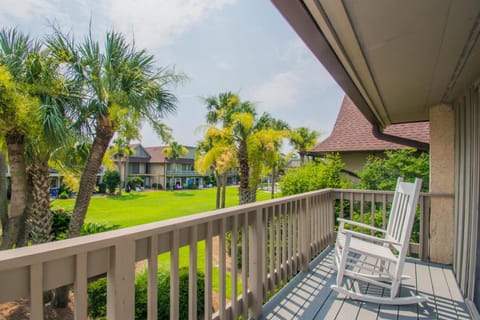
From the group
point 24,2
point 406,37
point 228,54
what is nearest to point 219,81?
point 228,54

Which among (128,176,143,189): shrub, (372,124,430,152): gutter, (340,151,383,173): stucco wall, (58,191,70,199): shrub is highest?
(372,124,430,152): gutter

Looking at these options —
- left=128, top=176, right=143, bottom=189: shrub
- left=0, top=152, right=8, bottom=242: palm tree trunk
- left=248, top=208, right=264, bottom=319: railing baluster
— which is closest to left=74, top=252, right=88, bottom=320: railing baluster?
left=248, top=208, right=264, bottom=319: railing baluster

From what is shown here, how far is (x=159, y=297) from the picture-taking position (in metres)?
4.19

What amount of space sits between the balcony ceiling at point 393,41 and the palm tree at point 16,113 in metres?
6.19

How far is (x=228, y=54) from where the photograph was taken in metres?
7.57

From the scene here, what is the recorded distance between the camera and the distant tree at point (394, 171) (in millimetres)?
5715

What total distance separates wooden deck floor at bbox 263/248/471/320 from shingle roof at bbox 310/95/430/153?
5556 mm

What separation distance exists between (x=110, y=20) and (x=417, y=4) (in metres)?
7.32

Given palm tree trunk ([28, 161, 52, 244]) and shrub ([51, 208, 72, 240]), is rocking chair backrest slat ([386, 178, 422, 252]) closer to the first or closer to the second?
palm tree trunk ([28, 161, 52, 244])

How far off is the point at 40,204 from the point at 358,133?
957cm

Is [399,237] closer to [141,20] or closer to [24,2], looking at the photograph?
[141,20]

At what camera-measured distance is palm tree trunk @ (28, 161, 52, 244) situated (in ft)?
20.7

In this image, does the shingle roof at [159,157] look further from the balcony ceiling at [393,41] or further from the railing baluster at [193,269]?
the railing baluster at [193,269]

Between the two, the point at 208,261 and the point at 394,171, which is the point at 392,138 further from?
the point at 208,261
